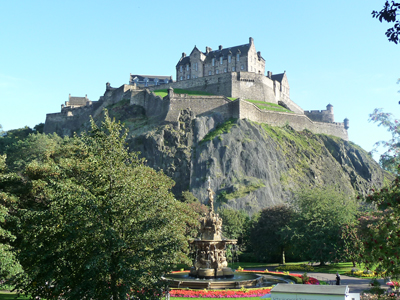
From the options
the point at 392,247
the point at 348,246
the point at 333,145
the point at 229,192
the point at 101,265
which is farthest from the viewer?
the point at 333,145

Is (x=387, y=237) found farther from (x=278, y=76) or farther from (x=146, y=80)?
(x=146, y=80)

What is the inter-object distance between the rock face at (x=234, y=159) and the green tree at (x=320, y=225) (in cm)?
1910

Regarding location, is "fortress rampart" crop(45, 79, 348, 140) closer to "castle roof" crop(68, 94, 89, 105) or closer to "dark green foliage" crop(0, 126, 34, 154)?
"dark green foliage" crop(0, 126, 34, 154)

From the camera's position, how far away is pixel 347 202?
161 feet

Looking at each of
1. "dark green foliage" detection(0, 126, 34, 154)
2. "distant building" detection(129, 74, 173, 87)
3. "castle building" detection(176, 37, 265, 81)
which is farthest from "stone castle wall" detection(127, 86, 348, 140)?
"dark green foliage" detection(0, 126, 34, 154)

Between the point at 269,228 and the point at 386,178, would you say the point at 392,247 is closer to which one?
the point at 269,228

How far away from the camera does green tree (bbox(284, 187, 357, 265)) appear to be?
134 feet

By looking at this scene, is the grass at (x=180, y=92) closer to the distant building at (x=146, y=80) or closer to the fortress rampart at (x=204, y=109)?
the fortress rampart at (x=204, y=109)

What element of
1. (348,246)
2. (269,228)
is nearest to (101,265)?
(348,246)

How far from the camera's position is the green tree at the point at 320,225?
40.9 metres

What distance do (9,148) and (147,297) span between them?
75.0 m

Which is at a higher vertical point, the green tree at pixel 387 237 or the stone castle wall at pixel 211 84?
the stone castle wall at pixel 211 84

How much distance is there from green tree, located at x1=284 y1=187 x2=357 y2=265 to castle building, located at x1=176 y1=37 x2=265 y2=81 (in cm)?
5300

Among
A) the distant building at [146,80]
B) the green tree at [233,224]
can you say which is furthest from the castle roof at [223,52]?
the green tree at [233,224]
